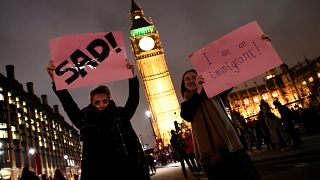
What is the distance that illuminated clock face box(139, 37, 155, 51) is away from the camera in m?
77.8

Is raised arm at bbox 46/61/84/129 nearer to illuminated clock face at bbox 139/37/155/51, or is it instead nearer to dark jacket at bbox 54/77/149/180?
dark jacket at bbox 54/77/149/180

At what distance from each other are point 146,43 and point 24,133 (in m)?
35.3

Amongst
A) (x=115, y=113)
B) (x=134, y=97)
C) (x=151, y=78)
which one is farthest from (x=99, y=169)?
(x=151, y=78)

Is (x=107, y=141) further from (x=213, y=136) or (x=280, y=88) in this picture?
(x=280, y=88)

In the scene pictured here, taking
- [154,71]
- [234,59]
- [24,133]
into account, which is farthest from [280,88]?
[234,59]

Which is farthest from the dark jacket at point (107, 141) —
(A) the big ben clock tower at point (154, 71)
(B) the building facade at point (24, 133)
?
(A) the big ben clock tower at point (154, 71)

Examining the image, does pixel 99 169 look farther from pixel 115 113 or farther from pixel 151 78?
pixel 151 78

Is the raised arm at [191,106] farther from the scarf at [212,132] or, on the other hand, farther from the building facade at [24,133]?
the building facade at [24,133]

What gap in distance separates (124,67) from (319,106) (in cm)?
1601

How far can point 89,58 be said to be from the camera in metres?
4.66

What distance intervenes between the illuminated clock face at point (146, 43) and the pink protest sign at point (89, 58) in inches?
2907

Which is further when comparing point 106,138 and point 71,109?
point 71,109

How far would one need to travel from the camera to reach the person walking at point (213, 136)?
150 inches

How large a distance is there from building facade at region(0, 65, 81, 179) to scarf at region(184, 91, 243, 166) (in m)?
36.2
